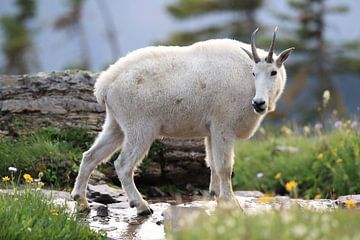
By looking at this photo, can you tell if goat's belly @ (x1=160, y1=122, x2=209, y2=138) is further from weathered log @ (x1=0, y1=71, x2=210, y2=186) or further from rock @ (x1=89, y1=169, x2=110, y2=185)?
weathered log @ (x1=0, y1=71, x2=210, y2=186)

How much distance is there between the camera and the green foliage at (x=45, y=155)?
966 cm

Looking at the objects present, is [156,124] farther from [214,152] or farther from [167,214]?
[167,214]

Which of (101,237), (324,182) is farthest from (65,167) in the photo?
(324,182)

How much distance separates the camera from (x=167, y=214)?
7039 mm

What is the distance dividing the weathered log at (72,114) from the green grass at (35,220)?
11.7 ft

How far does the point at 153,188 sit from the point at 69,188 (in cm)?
139

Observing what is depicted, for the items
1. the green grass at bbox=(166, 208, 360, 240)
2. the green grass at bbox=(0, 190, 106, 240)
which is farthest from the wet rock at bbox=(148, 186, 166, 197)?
the green grass at bbox=(166, 208, 360, 240)

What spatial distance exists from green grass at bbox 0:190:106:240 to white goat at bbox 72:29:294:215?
1472mm

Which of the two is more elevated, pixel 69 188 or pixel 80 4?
pixel 69 188

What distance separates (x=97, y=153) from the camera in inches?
341

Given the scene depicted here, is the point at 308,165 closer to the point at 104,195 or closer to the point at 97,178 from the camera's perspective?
the point at 97,178

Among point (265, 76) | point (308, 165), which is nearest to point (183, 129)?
point (265, 76)

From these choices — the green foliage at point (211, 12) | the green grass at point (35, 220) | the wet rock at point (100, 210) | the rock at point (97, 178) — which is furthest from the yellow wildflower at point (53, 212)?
the green foliage at point (211, 12)

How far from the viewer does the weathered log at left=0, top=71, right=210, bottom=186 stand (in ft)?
34.8
